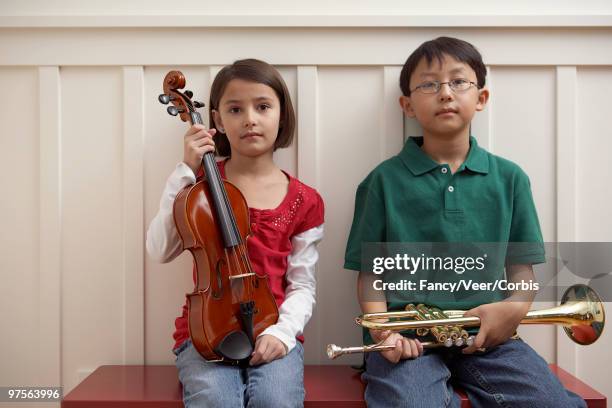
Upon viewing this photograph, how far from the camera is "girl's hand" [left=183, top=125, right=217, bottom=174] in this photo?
1.33m

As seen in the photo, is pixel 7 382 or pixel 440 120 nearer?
pixel 440 120

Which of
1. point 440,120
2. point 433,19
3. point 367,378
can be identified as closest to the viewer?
point 367,378

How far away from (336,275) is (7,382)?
3.21 feet

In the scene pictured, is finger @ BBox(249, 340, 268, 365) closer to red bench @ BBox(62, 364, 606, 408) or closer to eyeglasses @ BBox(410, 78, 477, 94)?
red bench @ BBox(62, 364, 606, 408)

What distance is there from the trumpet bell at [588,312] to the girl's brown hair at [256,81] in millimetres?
814

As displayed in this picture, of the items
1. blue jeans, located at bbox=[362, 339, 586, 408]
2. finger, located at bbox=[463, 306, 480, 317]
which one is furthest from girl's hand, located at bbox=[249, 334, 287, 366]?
finger, located at bbox=[463, 306, 480, 317]

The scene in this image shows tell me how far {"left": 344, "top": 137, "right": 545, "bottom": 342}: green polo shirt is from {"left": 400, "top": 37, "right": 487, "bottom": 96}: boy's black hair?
20cm

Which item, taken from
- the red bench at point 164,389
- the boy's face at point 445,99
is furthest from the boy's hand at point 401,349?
the boy's face at point 445,99

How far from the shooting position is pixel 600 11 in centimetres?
163

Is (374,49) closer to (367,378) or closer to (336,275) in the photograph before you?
(336,275)

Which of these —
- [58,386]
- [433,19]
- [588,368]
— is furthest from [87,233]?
[588,368]

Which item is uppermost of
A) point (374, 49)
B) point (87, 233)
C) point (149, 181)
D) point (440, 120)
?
point (374, 49)

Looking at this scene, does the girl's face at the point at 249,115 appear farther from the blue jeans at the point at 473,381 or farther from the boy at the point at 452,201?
the blue jeans at the point at 473,381

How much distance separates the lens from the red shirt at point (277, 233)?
4.73ft
